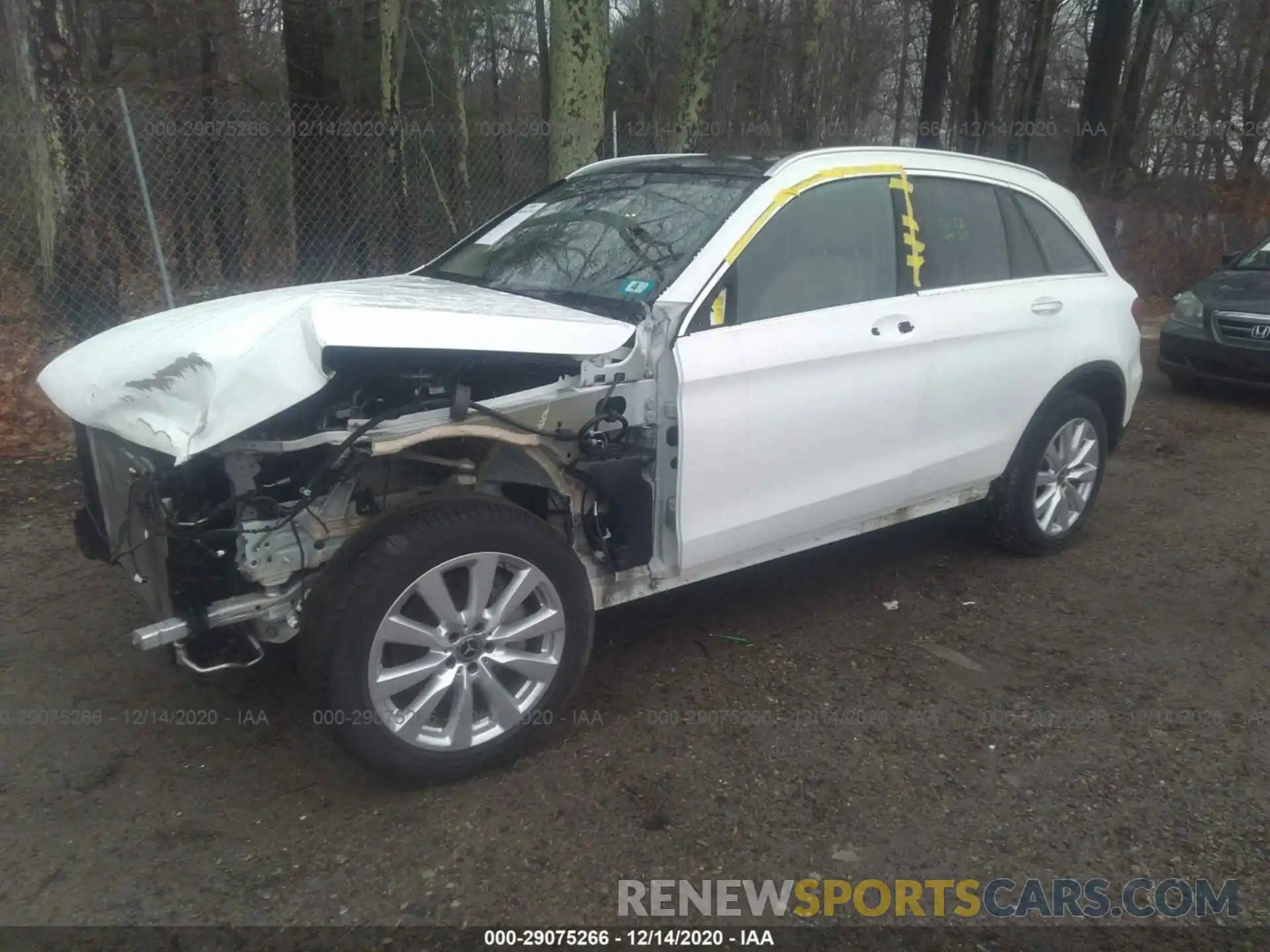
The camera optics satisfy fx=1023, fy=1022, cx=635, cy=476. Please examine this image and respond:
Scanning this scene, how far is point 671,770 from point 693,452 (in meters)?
1.03

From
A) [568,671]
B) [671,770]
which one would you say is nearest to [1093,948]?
[671,770]

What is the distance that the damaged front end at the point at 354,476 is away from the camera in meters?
2.84

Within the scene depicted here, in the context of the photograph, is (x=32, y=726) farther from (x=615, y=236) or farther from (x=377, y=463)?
(x=615, y=236)

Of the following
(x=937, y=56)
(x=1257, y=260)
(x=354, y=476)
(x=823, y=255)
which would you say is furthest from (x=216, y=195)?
(x=937, y=56)

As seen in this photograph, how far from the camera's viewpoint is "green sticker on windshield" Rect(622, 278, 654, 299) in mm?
3562

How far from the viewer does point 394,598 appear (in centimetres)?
286

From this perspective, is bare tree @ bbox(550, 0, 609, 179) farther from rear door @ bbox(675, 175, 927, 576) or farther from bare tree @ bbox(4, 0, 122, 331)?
rear door @ bbox(675, 175, 927, 576)

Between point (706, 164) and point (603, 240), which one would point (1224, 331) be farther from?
point (603, 240)

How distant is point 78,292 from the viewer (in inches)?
305

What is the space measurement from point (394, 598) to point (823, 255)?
208 cm

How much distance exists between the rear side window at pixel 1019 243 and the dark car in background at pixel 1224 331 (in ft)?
15.0

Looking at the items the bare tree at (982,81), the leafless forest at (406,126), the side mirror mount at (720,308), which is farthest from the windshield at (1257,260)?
the bare tree at (982,81)
